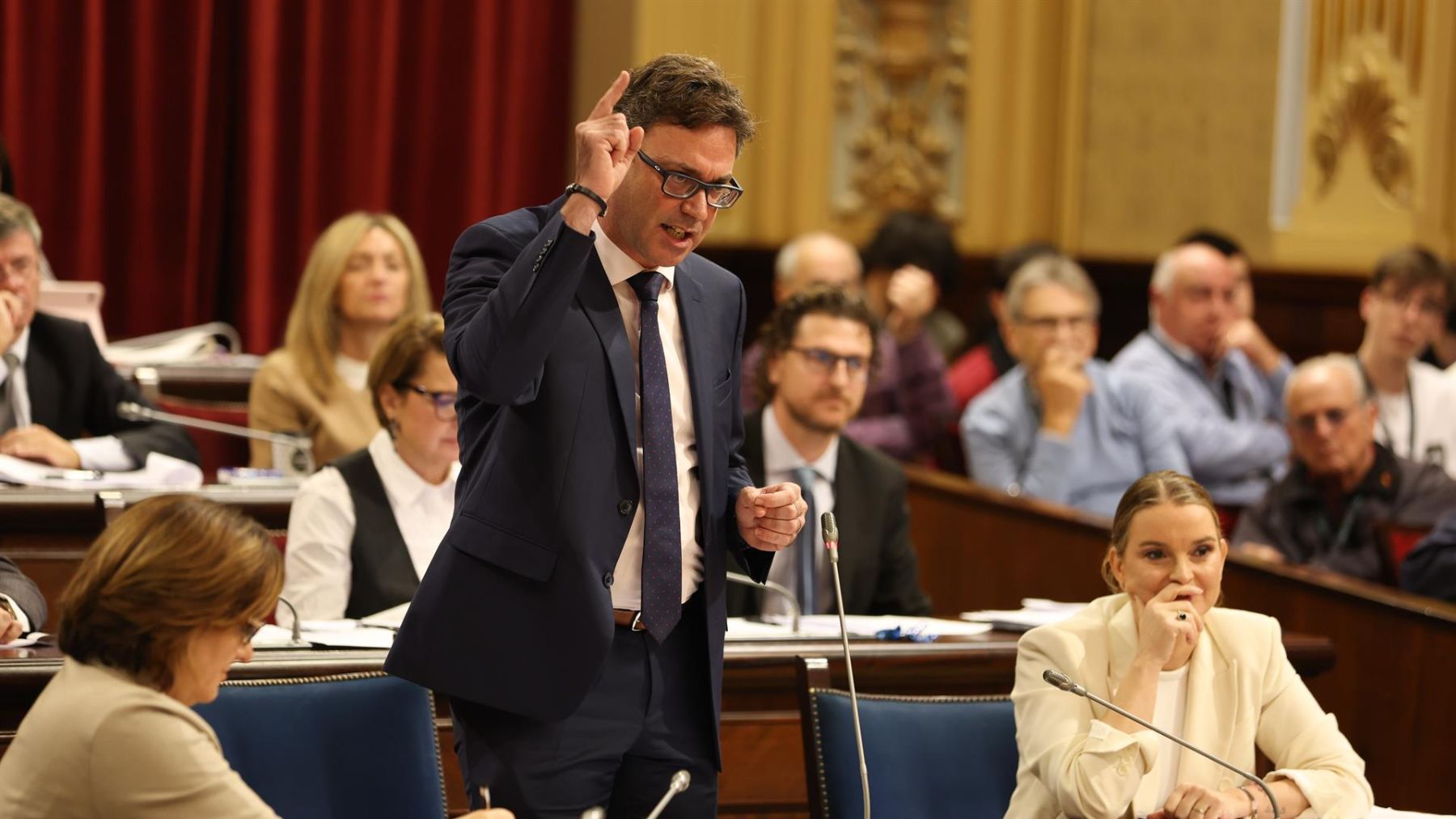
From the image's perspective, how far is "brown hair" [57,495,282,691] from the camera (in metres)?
1.86

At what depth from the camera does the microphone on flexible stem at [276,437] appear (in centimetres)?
438

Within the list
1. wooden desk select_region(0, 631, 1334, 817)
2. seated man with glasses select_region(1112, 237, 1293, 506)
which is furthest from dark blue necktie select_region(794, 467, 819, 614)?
seated man with glasses select_region(1112, 237, 1293, 506)

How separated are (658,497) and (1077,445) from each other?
137 inches

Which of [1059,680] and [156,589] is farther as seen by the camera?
[1059,680]

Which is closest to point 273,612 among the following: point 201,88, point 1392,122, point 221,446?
point 221,446

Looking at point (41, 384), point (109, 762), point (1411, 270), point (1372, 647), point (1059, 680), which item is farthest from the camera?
point (1411, 270)

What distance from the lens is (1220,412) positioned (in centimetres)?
595

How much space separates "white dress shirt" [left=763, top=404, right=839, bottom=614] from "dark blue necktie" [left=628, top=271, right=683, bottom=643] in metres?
1.65

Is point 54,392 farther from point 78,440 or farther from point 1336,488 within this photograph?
point 1336,488

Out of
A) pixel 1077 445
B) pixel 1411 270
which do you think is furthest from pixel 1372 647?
pixel 1411 270

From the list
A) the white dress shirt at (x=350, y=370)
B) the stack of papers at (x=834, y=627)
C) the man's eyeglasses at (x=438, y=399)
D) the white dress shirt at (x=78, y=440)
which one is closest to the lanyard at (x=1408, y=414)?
the stack of papers at (x=834, y=627)

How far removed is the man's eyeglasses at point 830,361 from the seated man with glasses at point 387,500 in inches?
36.0

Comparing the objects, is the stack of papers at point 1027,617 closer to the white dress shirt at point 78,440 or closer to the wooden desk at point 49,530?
the wooden desk at point 49,530

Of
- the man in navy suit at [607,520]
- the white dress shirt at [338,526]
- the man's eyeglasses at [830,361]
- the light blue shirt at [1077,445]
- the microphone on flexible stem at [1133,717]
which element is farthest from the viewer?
the light blue shirt at [1077,445]
